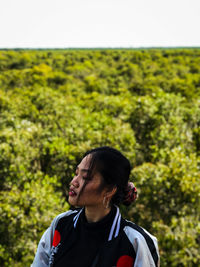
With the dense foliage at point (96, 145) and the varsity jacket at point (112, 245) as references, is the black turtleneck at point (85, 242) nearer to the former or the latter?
the varsity jacket at point (112, 245)

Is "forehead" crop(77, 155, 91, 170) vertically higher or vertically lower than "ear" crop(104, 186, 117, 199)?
higher

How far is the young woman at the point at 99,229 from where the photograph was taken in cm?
153

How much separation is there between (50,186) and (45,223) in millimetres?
948

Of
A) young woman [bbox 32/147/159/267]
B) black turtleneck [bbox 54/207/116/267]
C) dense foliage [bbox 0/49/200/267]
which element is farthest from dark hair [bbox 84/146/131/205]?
dense foliage [bbox 0/49/200/267]

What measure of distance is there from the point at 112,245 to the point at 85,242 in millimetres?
170

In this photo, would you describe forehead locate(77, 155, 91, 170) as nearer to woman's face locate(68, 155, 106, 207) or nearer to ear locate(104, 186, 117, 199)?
woman's face locate(68, 155, 106, 207)

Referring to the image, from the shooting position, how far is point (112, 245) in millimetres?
1537

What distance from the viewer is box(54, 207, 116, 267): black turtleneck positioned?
1559 millimetres

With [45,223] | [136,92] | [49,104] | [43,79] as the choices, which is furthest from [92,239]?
[43,79]

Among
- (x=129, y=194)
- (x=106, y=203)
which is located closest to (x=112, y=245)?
(x=106, y=203)

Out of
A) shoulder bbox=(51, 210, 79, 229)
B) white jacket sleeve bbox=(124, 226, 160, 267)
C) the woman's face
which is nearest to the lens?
white jacket sleeve bbox=(124, 226, 160, 267)

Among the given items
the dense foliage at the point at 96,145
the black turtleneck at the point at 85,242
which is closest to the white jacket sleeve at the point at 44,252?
the black turtleneck at the point at 85,242

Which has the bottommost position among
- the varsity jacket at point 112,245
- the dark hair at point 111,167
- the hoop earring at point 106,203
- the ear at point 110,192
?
the varsity jacket at point 112,245

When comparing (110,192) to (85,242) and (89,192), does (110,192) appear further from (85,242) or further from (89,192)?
(85,242)
